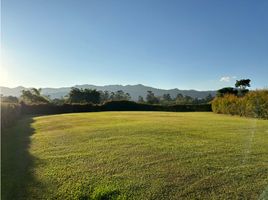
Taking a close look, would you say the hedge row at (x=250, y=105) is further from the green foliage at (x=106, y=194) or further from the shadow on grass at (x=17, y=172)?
the green foliage at (x=106, y=194)

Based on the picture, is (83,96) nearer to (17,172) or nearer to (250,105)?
(250,105)

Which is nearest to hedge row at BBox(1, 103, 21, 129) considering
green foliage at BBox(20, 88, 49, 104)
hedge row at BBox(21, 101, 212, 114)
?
hedge row at BBox(21, 101, 212, 114)

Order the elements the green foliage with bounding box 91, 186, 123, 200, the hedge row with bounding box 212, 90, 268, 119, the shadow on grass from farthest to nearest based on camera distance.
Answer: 1. the hedge row with bounding box 212, 90, 268, 119
2. the shadow on grass
3. the green foliage with bounding box 91, 186, 123, 200

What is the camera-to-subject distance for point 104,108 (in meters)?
42.7

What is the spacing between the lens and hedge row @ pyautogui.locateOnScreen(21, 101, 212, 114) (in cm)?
4066

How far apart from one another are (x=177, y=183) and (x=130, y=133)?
6.31 m

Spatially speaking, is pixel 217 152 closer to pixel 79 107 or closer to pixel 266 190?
pixel 266 190

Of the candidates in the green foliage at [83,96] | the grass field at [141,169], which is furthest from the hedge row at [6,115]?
the green foliage at [83,96]

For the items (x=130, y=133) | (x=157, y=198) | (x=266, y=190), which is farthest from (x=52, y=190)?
(x=130, y=133)

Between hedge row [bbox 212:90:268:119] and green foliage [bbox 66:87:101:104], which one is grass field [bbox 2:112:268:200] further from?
green foliage [bbox 66:87:101:104]

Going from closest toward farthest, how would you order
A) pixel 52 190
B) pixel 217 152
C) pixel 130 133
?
pixel 52 190 → pixel 217 152 → pixel 130 133

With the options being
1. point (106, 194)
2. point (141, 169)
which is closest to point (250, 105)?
point (141, 169)

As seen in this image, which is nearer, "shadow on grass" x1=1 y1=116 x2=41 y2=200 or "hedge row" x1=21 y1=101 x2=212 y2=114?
"shadow on grass" x1=1 y1=116 x2=41 y2=200

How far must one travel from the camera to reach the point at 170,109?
42.9 meters
